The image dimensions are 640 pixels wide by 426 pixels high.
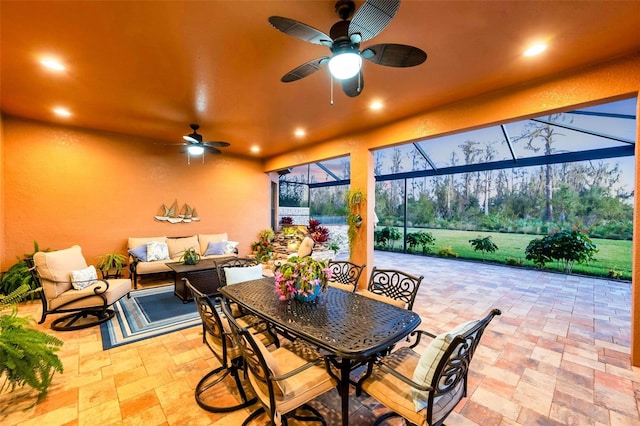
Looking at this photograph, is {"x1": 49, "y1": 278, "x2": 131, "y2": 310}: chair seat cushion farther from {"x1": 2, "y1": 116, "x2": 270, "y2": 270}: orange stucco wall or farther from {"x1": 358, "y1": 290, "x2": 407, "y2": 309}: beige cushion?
{"x1": 358, "y1": 290, "x2": 407, "y2": 309}: beige cushion

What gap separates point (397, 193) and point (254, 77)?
23.4 feet

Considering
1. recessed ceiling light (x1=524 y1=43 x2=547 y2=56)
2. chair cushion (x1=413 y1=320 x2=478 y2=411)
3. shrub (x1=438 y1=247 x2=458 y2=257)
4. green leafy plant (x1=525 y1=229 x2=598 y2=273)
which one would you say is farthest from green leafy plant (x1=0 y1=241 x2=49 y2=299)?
green leafy plant (x1=525 y1=229 x2=598 y2=273)

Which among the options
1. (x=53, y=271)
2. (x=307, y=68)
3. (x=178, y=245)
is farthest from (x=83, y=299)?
(x=307, y=68)

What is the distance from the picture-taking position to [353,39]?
5.77ft

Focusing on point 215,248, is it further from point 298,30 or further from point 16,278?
point 298,30

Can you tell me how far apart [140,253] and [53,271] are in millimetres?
1872

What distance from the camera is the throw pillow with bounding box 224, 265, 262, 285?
2902 millimetres

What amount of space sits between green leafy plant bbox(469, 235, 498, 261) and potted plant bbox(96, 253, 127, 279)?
8.64m

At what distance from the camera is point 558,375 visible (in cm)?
233

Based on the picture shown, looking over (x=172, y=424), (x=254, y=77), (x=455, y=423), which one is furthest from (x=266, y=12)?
(x=455, y=423)

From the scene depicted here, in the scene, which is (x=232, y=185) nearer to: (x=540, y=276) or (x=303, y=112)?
(x=303, y=112)

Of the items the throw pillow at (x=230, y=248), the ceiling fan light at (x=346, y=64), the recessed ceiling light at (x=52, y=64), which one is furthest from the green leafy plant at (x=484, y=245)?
Answer: the recessed ceiling light at (x=52, y=64)

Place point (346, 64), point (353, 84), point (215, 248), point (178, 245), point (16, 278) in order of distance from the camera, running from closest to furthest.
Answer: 1. point (346, 64)
2. point (353, 84)
3. point (16, 278)
4. point (178, 245)
5. point (215, 248)

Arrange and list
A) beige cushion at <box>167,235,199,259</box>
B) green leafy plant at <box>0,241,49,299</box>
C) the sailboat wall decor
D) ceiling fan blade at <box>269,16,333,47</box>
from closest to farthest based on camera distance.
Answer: ceiling fan blade at <box>269,16,333,47</box>
green leafy plant at <box>0,241,49,299</box>
beige cushion at <box>167,235,199,259</box>
the sailboat wall decor
